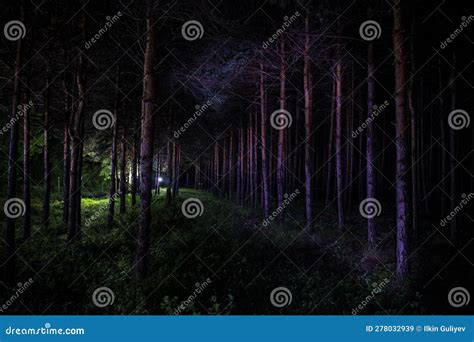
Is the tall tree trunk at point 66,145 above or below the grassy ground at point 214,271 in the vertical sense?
above

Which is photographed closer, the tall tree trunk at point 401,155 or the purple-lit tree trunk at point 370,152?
the tall tree trunk at point 401,155

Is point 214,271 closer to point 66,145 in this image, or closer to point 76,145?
point 76,145

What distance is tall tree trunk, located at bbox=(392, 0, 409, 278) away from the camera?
7.05 m

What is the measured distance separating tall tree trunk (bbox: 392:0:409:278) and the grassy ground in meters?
0.78

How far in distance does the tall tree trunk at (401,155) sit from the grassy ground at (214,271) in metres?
0.78

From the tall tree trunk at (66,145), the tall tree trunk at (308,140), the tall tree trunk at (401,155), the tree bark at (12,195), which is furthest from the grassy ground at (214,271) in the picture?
the tall tree trunk at (66,145)

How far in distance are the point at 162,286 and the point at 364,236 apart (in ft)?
26.6

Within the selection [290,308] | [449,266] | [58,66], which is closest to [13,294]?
[290,308]

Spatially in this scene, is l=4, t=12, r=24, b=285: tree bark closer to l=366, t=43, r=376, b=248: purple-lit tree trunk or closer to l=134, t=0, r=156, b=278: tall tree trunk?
l=134, t=0, r=156, b=278: tall tree trunk

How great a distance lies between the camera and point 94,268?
878cm

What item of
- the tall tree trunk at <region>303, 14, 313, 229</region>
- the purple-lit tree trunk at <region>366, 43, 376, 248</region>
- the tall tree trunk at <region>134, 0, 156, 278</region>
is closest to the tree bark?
the tall tree trunk at <region>134, 0, 156, 278</region>

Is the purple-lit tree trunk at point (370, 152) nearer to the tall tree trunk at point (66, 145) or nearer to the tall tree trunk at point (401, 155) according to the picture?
the tall tree trunk at point (401, 155)

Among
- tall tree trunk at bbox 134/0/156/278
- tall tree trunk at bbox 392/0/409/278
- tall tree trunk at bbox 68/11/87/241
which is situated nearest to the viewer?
tall tree trunk at bbox 392/0/409/278

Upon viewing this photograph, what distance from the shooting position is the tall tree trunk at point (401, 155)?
23.1 ft
